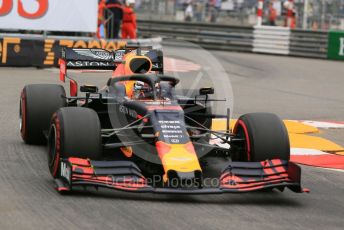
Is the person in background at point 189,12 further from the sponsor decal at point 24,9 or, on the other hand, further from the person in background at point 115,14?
the sponsor decal at point 24,9

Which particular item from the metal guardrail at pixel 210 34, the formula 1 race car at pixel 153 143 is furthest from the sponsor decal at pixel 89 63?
the metal guardrail at pixel 210 34

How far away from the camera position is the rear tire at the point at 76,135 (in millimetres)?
7257

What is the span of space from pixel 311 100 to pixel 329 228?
10327mm

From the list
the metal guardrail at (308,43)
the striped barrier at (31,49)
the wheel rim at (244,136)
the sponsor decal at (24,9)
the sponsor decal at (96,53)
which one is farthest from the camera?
the metal guardrail at (308,43)

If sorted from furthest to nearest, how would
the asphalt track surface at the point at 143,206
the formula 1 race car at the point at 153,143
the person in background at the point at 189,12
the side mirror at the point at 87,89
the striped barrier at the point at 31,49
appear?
the person in background at the point at 189,12, the striped barrier at the point at 31,49, the side mirror at the point at 87,89, the formula 1 race car at the point at 153,143, the asphalt track surface at the point at 143,206

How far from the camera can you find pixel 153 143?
7.44 m

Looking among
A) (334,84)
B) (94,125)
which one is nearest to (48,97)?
(94,125)

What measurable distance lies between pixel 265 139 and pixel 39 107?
2794 millimetres

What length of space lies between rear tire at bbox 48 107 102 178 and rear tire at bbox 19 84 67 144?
1.75 meters

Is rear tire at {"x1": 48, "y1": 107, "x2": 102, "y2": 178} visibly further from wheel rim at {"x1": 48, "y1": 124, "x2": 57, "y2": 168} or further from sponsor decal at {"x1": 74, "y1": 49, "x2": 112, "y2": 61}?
sponsor decal at {"x1": 74, "y1": 49, "x2": 112, "y2": 61}

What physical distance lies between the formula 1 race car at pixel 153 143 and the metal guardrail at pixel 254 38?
1900 cm

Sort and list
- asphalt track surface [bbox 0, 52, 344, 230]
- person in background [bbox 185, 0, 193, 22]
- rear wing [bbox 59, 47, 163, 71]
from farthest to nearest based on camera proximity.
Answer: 1. person in background [bbox 185, 0, 193, 22]
2. rear wing [bbox 59, 47, 163, 71]
3. asphalt track surface [bbox 0, 52, 344, 230]

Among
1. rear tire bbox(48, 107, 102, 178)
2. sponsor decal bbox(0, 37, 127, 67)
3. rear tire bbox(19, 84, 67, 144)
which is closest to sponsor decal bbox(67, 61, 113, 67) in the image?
rear tire bbox(19, 84, 67, 144)

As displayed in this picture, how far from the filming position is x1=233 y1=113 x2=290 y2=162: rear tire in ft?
25.3
